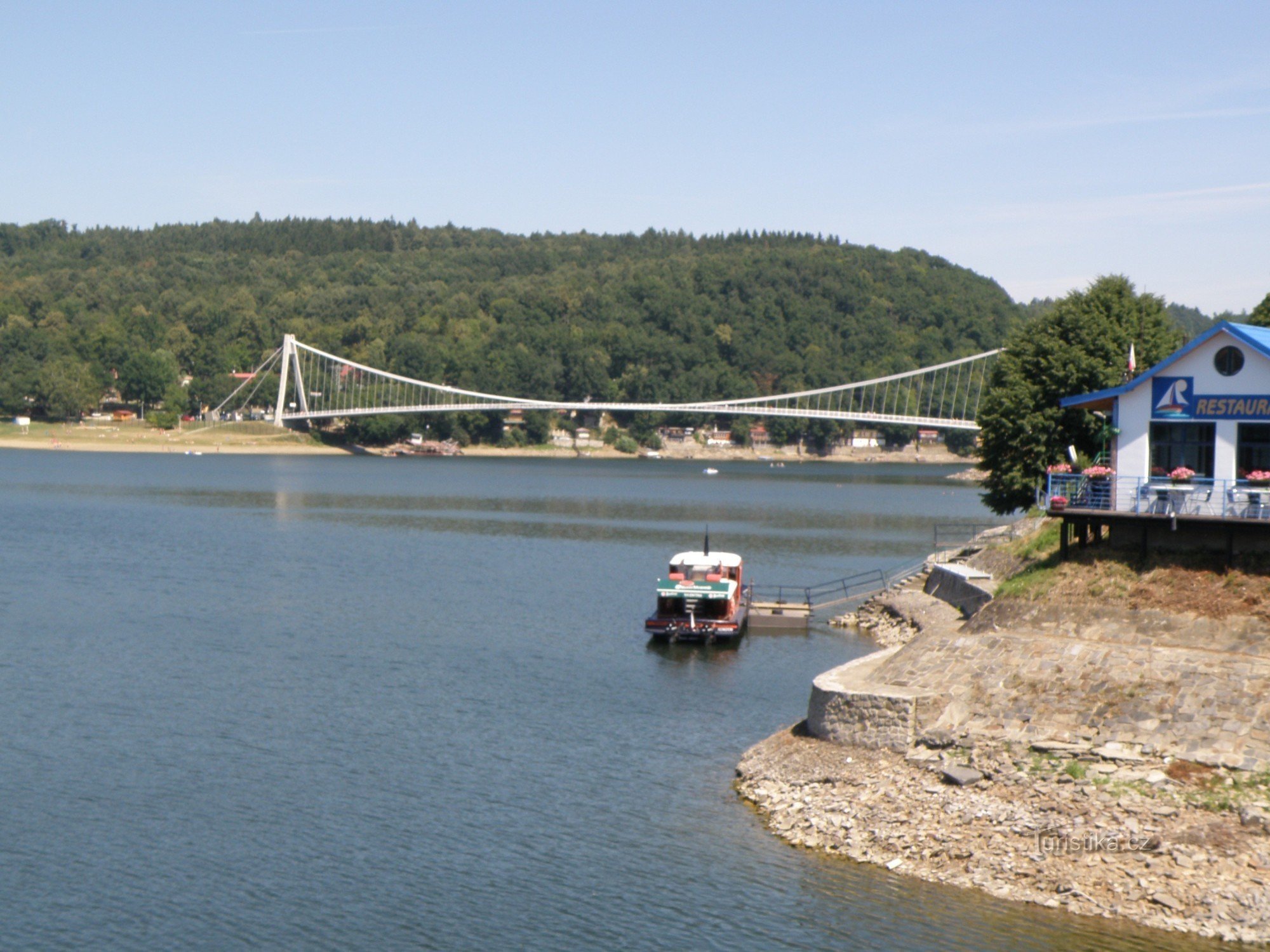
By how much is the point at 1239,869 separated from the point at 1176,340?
2899cm

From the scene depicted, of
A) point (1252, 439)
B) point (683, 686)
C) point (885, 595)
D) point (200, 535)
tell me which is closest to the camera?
point (1252, 439)

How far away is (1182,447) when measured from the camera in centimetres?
2397

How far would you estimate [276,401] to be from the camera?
163m

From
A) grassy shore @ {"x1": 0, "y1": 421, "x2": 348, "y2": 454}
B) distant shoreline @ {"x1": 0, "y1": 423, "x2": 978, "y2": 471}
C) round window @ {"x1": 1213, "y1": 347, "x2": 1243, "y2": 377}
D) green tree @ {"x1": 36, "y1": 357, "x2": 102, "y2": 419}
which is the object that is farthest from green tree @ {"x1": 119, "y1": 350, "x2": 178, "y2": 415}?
round window @ {"x1": 1213, "y1": 347, "x2": 1243, "y2": 377}

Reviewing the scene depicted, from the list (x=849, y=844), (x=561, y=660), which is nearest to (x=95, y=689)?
(x=561, y=660)

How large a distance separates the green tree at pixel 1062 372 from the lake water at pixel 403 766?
8.71 meters

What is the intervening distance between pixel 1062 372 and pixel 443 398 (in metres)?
127

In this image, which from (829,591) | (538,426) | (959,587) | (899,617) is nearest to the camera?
(959,587)

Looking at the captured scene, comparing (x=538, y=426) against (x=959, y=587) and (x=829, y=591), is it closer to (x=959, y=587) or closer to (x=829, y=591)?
(x=829, y=591)

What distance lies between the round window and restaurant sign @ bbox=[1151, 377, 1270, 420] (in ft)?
1.28

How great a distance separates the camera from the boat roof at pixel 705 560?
38.2 metres

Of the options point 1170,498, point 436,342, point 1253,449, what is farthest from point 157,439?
point 1253,449

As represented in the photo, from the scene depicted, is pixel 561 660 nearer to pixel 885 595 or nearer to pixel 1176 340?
pixel 885 595

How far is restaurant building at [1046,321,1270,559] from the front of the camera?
74.3 feet
